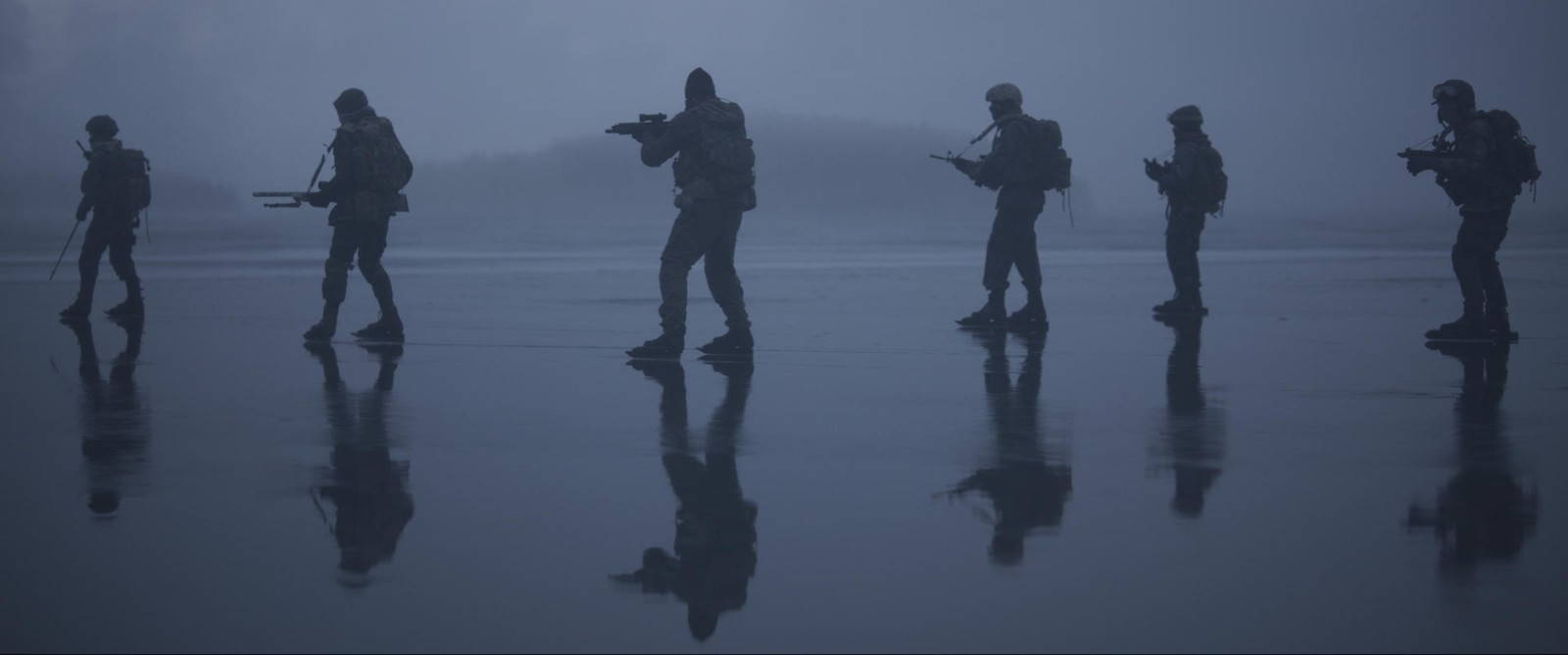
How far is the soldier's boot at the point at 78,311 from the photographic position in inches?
529

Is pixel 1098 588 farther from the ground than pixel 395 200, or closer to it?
closer to it

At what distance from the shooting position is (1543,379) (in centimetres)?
929

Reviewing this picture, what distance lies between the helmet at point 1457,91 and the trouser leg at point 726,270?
4737 millimetres

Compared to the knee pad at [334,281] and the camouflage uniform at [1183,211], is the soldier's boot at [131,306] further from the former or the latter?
the camouflage uniform at [1183,211]

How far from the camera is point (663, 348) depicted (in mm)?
10609

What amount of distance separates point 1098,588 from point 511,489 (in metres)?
2.16

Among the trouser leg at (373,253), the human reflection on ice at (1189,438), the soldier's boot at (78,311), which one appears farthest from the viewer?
the soldier's boot at (78,311)

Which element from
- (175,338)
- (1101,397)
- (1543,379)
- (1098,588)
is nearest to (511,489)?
(1098,588)

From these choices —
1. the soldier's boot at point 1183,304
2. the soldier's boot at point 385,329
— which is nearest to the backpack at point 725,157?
the soldier's boot at point 385,329

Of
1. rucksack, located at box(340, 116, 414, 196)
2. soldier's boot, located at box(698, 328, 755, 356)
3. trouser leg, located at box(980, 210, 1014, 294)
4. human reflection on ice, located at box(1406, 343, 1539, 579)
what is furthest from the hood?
human reflection on ice, located at box(1406, 343, 1539, 579)

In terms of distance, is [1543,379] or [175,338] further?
[175,338]

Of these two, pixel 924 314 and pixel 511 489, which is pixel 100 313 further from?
pixel 511 489

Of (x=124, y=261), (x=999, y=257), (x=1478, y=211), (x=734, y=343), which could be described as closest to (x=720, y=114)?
(x=734, y=343)

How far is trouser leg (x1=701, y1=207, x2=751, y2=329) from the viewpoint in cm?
1077
